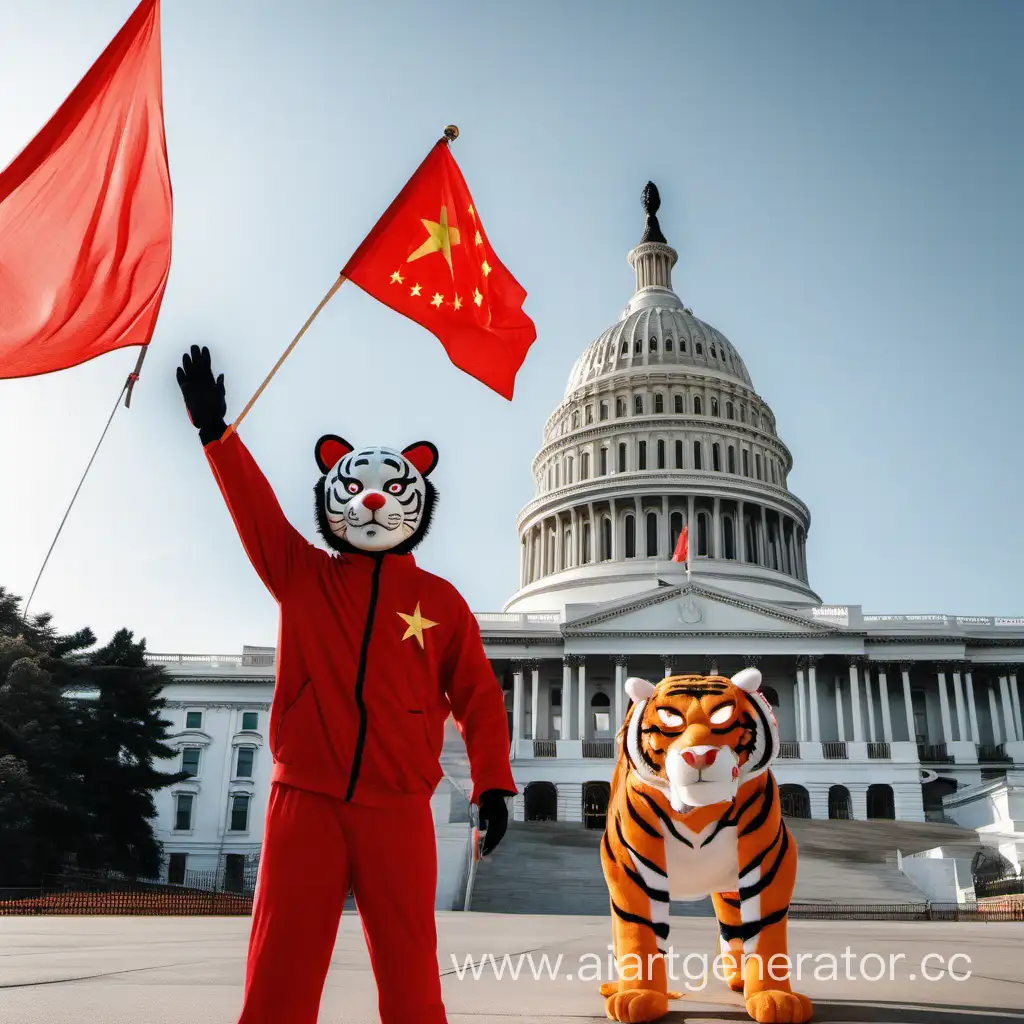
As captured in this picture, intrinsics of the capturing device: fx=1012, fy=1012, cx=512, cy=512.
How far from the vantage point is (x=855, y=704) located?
5194 centimetres

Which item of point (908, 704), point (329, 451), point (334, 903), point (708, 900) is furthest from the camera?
point (908, 704)

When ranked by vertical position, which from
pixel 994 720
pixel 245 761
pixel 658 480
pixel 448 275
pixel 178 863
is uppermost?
pixel 658 480

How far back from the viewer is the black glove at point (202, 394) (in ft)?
15.8

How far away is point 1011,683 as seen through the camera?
55.2m

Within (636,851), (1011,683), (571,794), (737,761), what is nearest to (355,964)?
(636,851)

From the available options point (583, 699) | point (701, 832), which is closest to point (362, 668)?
point (701, 832)

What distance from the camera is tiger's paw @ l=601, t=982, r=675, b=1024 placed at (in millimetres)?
5098

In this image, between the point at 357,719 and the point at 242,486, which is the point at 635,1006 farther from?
the point at 242,486

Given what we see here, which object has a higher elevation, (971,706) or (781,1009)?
(971,706)

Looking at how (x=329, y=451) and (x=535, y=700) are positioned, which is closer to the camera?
(x=329, y=451)

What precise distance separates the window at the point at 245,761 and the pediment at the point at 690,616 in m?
18.4

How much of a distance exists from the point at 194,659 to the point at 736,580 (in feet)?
108

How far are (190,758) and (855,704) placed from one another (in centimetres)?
3533

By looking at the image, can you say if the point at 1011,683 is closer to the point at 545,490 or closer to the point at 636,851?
the point at 545,490
